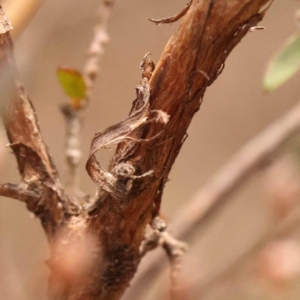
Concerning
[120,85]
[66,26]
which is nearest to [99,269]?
[120,85]

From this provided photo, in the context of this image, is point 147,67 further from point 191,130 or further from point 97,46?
point 191,130

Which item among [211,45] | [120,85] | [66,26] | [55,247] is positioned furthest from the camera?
[66,26]

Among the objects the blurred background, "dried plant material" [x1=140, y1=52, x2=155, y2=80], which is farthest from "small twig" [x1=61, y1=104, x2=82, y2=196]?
"dried plant material" [x1=140, y1=52, x2=155, y2=80]

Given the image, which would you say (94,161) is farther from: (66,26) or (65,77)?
(66,26)

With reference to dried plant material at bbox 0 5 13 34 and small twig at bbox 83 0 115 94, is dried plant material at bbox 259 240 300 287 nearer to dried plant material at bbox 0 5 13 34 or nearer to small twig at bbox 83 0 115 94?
small twig at bbox 83 0 115 94

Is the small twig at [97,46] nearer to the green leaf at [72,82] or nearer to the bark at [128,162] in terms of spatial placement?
the green leaf at [72,82]

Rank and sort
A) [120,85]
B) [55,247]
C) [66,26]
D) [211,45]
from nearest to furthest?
[211,45]
[55,247]
[120,85]
[66,26]

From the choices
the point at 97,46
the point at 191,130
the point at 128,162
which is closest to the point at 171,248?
the point at 128,162

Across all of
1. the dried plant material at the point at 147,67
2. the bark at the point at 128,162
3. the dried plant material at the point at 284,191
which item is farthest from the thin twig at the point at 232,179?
the dried plant material at the point at 147,67
